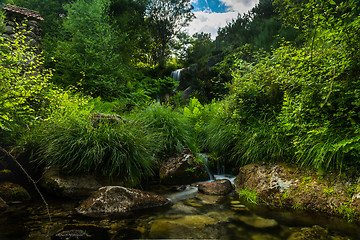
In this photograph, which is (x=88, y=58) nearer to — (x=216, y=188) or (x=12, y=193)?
(x=12, y=193)

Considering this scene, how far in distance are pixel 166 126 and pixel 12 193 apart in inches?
136

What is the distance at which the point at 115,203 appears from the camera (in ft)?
10.3

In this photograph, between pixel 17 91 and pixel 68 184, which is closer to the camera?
pixel 17 91

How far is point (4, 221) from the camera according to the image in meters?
2.60

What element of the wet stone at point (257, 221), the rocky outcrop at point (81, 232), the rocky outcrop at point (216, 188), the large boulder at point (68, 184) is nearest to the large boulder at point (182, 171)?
the rocky outcrop at point (216, 188)

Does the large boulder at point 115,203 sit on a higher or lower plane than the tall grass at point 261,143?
lower

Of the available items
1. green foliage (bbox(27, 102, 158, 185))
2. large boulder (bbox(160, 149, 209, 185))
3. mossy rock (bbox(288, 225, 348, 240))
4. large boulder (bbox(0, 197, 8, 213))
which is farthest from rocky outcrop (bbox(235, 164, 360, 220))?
large boulder (bbox(0, 197, 8, 213))

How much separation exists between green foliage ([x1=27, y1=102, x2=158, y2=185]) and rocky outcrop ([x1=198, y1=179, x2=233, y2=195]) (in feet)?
4.04

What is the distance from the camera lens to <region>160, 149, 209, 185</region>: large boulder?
4797 mm

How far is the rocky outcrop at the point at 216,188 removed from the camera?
13.4ft

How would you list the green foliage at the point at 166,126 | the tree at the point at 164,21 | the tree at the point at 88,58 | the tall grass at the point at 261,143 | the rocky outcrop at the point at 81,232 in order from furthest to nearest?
the tree at the point at 164,21
the tree at the point at 88,58
the green foliage at the point at 166,126
the tall grass at the point at 261,143
the rocky outcrop at the point at 81,232

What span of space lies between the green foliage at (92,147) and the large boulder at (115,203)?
61 centimetres

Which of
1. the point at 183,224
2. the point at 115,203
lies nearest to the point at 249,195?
the point at 183,224

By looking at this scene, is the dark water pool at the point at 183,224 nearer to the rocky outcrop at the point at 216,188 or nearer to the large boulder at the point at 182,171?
the rocky outcrop at the point at 216,188
